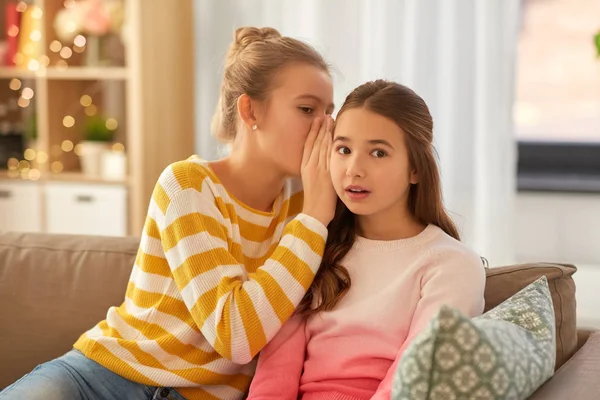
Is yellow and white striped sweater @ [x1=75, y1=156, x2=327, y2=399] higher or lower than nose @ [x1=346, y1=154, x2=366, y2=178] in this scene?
lower

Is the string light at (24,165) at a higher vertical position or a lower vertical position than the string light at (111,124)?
lower

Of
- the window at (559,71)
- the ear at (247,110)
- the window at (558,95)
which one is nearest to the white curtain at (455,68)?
the window at (558,95)

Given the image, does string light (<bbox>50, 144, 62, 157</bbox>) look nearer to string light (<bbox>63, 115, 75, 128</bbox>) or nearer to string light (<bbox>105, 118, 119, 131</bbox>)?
string light (<bbox>63, 115, 75, 128</bbox>)

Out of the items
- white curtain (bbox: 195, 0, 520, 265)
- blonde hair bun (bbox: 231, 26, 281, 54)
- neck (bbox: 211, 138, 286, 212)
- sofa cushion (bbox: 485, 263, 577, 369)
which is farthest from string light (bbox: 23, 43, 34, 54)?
sofa cushion (bbox: 485, 263, 577, 369)

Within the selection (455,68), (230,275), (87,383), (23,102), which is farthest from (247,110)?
(23,102)

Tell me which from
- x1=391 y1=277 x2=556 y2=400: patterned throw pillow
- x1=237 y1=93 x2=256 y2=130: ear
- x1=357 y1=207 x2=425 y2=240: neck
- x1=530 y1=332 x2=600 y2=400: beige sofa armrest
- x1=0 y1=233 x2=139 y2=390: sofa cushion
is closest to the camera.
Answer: x1=391 y1=277 x2=556 y2=400: patterned throw pillow

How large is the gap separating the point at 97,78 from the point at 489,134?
1598mm

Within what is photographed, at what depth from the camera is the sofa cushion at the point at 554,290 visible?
1.81 m

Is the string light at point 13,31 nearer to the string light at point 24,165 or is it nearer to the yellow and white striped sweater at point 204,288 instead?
the string light at point 24,165

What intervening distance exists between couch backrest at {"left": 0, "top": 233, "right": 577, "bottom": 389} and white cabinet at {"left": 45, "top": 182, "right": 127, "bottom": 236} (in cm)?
154

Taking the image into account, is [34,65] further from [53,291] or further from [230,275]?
[230,275]

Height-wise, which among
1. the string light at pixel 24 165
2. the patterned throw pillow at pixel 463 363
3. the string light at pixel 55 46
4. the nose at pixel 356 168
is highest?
the string light at pixel 55 46

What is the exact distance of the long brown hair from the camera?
167 cm

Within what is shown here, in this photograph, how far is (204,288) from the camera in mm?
1698
